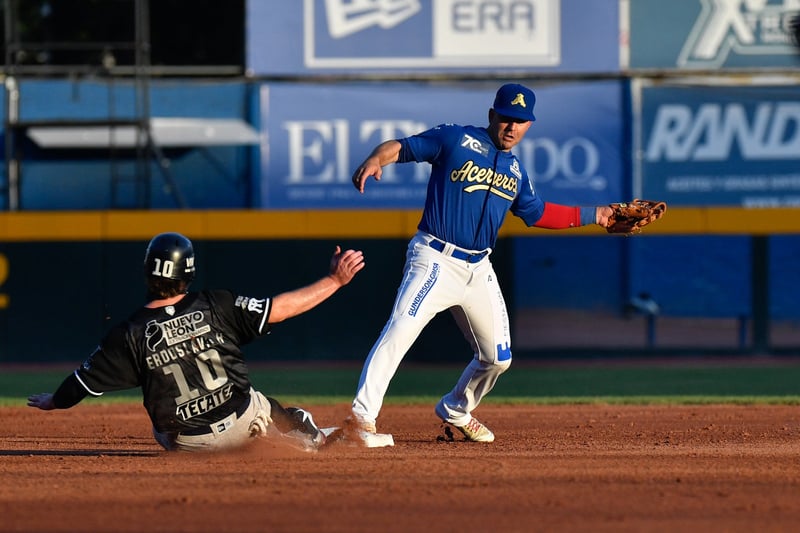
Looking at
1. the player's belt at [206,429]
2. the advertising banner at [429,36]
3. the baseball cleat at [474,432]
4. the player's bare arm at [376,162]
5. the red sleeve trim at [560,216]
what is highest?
the advertising banner at [429,36]

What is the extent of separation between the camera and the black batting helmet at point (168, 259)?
234 inches

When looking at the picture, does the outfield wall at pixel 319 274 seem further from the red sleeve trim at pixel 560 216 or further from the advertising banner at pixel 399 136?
the red sleeve trim at pixel 560 216

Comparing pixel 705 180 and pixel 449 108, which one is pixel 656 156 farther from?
pixel 449 108

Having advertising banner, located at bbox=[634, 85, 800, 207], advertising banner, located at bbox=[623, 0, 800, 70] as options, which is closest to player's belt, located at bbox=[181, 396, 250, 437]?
advertising banner, located at bbox=[634, 85, 800, 207]

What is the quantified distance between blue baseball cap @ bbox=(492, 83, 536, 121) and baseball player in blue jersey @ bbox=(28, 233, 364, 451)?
1449 mm

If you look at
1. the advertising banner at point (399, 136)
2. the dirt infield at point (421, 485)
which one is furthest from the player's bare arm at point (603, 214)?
the advertising banner at point (399, 136)

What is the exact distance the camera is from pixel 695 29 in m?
20.2

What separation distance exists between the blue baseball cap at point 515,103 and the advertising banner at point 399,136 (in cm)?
1299

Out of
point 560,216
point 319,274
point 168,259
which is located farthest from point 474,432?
point 319,274

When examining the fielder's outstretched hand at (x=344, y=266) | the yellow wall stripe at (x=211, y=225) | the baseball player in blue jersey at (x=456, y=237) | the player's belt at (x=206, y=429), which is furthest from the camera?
the yellow wall stripe at (x=211, y=225)

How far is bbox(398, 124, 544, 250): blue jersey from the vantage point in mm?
6910

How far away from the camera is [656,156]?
2019 centimetres

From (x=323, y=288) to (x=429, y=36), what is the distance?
574 inches

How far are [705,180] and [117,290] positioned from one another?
9873 mm
